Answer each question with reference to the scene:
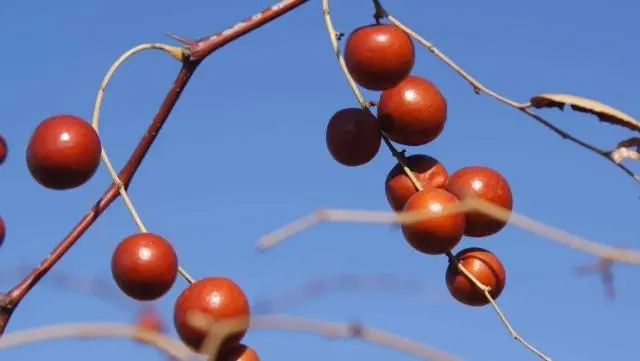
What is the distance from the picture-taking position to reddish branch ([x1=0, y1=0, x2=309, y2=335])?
0.78 metres

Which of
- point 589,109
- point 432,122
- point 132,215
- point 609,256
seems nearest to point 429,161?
point 432,122

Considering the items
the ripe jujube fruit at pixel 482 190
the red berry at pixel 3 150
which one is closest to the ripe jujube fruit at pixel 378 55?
the ripe jujube fruit at pixel 482 190

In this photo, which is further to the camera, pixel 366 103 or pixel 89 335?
pixel 366 103

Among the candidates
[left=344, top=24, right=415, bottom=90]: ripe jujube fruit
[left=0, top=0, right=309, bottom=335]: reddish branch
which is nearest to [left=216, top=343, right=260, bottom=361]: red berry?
[left=0, top=0, right=309, bottom=335]: reddish branch

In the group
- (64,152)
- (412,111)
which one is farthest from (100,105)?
(412,111)

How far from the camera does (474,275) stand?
862 mm

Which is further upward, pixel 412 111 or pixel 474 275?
pixel 412 111

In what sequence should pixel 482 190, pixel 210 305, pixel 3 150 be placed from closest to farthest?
pixel 210 305 < pixel 482 190 < pixel 3 150

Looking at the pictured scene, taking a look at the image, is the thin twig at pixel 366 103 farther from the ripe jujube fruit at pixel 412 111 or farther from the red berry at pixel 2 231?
the red berry at pixel 2 231

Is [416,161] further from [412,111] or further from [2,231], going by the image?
[2,231]

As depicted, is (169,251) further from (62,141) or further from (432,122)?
(432,122)

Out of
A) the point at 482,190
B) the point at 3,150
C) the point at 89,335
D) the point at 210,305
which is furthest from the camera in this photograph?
the point at 3,150

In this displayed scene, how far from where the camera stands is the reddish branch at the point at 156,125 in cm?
78

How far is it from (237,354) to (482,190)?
0.86 ft
